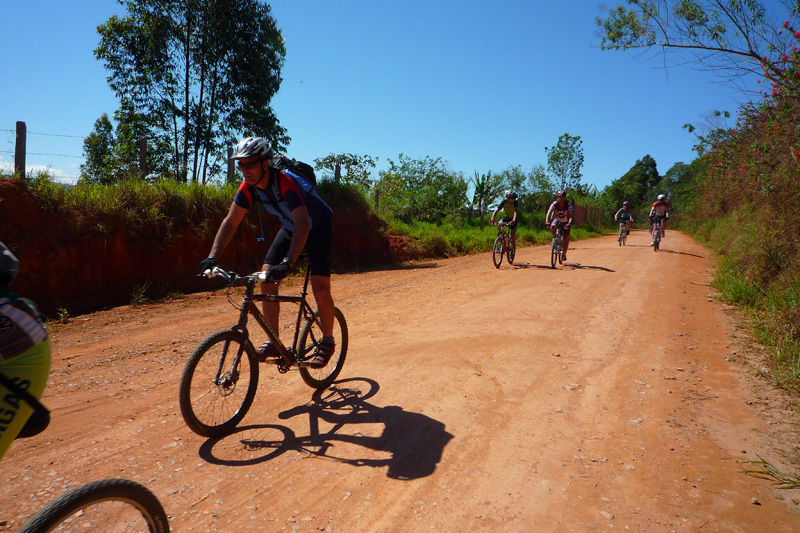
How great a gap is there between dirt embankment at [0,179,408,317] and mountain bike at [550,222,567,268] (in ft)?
25.7

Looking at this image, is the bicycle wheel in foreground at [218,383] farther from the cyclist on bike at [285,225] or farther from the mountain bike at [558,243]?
the mountain bike at [558,243]

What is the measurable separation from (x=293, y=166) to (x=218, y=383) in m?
1.85

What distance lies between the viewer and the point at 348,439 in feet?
11.0

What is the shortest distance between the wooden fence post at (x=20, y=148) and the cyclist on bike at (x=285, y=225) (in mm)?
7097

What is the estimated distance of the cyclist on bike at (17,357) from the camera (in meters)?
1.46

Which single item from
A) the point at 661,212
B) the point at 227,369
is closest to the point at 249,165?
the point at 227,369

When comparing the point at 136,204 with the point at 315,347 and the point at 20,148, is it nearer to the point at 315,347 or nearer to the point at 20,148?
the point at 20,148

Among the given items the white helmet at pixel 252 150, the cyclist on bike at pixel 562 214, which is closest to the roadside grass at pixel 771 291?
the cyclist on bike at pixel 562 214

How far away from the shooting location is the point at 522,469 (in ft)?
9.93

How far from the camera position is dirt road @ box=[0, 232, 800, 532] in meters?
2.63

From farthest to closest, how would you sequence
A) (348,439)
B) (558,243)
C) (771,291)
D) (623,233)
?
(623,233)
(558,243)
(771,291)
(348,439)

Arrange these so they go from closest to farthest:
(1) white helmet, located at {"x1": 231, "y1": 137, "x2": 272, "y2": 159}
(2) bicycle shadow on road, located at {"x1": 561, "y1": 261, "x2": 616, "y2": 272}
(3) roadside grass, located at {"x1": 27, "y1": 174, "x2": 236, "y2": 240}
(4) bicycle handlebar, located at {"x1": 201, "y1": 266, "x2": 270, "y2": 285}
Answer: (4) bicycle handlebar, located at {"x1": 201, "y1": 266, "x2": 270, "y2": 285} → (1) white helmet, located at {"x1": 231, "y1": 137, "x2": 272, "y2": 159} → (3) roadside grass, located at {"x1": 27, "y1": 174, "x2": 236, "y2": 240} → (2) bicycle shadow on road, located at {"x1": 561, "y1": 261, "x2": 616, "y2": 272}

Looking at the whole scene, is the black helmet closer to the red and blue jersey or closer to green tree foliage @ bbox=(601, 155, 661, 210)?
the red and blue jersey

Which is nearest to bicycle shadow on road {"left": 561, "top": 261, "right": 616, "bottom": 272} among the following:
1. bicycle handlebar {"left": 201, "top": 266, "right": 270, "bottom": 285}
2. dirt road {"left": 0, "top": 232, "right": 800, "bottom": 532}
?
dirt road {"left": 0, "top": 232, "right": 800, "bottom": 532}
